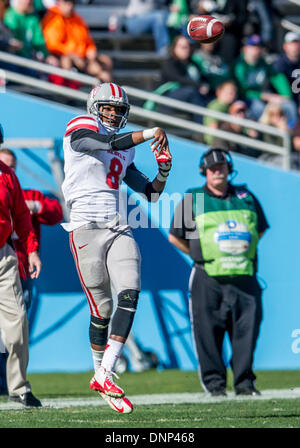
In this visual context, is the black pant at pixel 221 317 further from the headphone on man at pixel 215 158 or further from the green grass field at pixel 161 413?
the headphone on man at pixel 215 158

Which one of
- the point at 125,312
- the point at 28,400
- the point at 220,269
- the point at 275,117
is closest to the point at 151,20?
the point at 275,117

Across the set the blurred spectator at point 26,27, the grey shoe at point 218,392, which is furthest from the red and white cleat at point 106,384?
the blurred spectator at point 26,27

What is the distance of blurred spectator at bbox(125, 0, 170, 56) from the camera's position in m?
13.2

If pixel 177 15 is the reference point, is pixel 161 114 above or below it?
below

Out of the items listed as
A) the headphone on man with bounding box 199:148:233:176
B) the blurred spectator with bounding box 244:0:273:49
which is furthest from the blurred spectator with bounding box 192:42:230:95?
the headphone on man with bounding box 199:148:233:176

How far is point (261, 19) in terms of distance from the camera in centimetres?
1324

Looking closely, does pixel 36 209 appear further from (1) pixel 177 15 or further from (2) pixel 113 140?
(1) pixel 177 15

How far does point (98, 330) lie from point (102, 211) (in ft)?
2.61

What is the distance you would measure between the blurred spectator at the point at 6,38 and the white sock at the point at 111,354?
5.61 metres

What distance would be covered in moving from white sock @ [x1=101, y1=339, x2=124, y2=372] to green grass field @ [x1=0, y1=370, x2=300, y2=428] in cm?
34

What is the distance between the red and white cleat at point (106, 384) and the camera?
5.65 m

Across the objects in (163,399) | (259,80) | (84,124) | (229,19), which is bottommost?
(163,399)

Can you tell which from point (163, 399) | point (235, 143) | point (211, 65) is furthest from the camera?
point (211, 65)

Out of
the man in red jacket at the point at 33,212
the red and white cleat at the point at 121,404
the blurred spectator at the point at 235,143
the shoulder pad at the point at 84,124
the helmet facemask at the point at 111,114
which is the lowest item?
the red and white cleat at the point at 121,404
